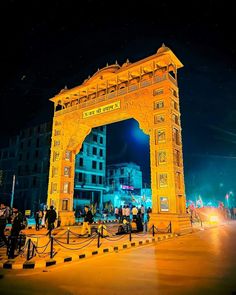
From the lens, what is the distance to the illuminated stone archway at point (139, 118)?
1474 centimetres

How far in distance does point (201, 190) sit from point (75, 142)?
5205cm

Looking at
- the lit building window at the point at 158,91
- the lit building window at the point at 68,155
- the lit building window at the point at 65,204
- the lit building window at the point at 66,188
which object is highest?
the lit building window at the point at 158,91

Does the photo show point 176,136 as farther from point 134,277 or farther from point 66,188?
point 134,277

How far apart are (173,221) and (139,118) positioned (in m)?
7.60

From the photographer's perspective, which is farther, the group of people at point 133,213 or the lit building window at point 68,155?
the lit building window at point 68,155

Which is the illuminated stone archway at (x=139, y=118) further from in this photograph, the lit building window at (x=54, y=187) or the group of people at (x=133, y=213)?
the group of people at (x=133, y=213)

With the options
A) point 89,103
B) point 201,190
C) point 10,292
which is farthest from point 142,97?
point 201,190

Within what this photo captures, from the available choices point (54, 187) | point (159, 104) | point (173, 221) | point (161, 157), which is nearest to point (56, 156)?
point (54, 187)

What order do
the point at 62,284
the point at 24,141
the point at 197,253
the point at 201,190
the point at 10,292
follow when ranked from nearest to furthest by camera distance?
1. the point at 10,292
2. the point at 62,284
3. the point at 197,253
4. the point at 24,141
5. the point at 201,190

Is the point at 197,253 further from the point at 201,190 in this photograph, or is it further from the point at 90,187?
the point at 201,190

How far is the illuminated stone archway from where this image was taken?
580 inches

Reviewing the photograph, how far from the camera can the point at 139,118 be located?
1703 cm

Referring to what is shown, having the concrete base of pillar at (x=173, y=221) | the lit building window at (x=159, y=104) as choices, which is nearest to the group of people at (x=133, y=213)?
the concrete base of pillar at (x=173, y=221)

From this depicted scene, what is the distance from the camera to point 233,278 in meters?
5.01
